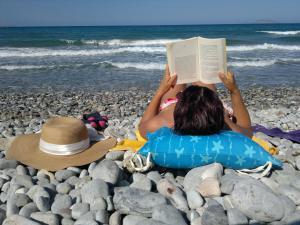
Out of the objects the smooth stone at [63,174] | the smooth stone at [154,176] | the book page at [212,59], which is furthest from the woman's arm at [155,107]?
the smooth stone at [63,174]

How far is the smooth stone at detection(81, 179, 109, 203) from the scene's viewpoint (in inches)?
112

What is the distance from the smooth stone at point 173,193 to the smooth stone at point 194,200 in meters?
0.04

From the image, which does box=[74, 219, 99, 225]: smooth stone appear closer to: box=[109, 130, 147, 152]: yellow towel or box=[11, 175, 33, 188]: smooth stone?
box=[11, 175, 33, 188]: smooth stone

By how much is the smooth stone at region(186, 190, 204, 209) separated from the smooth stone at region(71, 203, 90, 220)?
0.71m

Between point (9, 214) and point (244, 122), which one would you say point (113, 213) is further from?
point (244, 122)

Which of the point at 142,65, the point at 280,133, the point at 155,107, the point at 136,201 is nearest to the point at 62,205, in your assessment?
the point at 136,201

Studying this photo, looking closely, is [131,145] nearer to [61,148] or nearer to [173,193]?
[61,148]

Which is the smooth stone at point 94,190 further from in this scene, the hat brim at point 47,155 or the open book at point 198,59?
the open book at point 198,59

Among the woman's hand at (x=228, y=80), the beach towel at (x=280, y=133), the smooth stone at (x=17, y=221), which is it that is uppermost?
the woman's hand at (x=228, y=80)

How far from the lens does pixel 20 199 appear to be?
2.88 m

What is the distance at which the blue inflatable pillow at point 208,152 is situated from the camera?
3189mm

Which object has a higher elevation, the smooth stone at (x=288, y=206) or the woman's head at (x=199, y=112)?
the woman's head at (x=199, y=112)

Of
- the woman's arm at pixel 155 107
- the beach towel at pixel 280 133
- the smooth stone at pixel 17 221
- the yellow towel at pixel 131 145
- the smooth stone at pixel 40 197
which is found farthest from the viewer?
the beach towel at pixel 280 133

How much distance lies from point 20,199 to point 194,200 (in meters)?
1.24
